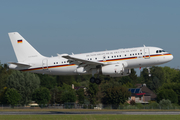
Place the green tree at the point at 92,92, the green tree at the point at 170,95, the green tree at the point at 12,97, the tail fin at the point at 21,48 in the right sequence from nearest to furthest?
the tail fin at the point at 21,48 < the green tree at the point at 92,92 < the green tree at the point at 12,97 < the green tree at the point at 170,95

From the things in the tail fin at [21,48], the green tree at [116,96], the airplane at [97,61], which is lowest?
the green tree at [116,96]

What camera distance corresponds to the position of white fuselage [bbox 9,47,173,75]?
4678cm

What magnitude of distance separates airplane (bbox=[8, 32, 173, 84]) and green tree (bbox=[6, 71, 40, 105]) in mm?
64726

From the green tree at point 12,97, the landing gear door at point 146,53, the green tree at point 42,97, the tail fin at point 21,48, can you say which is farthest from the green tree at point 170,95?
the tail fin at point 21,48

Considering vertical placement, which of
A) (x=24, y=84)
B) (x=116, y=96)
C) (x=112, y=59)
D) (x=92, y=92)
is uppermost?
(x=24, y=84)

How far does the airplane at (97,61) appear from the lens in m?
46.8

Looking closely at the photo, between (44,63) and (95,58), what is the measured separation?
9.14 meters

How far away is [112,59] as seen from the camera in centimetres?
4788

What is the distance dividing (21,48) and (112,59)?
17546mm

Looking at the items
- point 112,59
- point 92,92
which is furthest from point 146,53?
point 92,92

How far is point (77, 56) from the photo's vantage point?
4991 centimetres

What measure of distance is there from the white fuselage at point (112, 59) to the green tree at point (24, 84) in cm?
6665

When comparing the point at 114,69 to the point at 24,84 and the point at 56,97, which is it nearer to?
the point at 56,97

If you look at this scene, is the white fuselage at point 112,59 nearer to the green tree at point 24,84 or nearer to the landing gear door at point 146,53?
the landing gear door at point 146,53
